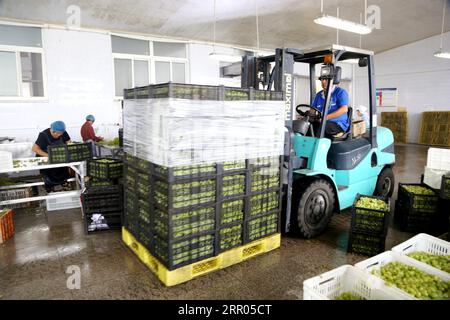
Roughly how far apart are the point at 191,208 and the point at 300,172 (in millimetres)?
1848

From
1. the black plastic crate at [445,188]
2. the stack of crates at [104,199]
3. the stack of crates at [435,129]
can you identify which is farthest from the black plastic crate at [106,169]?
the stack of crates at [435,129]

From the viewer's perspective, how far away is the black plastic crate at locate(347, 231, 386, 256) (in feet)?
13.1

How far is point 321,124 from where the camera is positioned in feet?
15.0

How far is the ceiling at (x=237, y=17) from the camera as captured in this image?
8688 millimetres

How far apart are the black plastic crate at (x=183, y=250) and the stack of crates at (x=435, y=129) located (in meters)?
15.4

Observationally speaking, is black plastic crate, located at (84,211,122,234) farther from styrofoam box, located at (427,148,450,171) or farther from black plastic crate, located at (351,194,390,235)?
styrofoam box, located at (427,148,450,171)

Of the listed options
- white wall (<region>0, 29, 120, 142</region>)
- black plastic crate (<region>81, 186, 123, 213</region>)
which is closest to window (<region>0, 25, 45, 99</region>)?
white wall (<region>0, 29, 120, 142</region>)

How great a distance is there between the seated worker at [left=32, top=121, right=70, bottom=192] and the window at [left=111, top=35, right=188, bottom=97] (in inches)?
194

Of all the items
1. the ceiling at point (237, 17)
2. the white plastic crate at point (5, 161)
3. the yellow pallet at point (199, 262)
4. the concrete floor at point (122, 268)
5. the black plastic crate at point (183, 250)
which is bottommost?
the concrete floor at point (122, 268)

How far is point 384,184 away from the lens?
618 cm

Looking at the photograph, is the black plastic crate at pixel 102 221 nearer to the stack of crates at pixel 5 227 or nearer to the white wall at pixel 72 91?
the stack of crates at pixel 5 227
